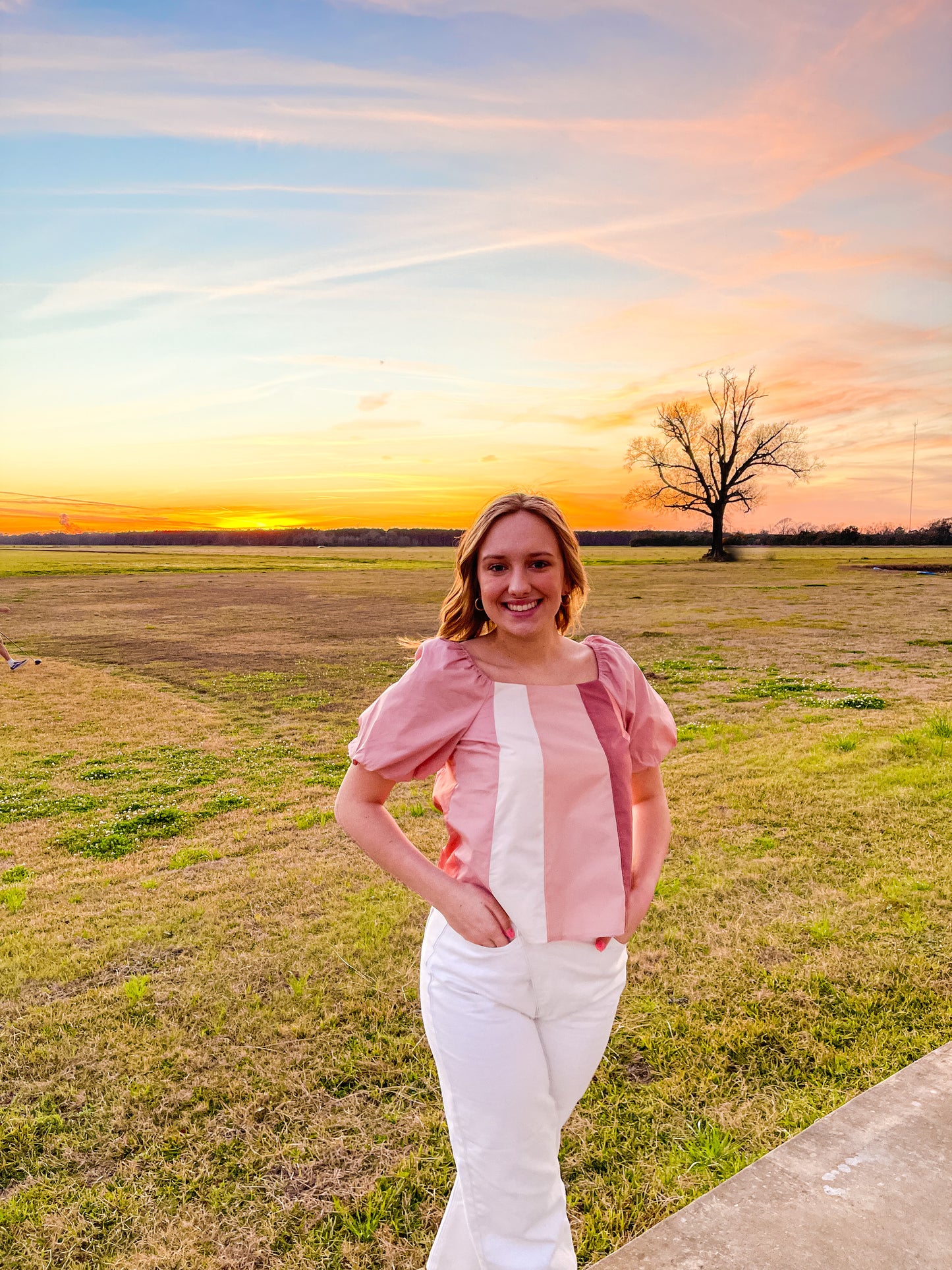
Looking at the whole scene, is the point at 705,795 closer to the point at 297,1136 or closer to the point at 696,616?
the point at 297,1136

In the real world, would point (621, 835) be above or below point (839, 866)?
above

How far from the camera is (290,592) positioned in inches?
1395

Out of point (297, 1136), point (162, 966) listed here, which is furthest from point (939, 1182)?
point (162, 966)

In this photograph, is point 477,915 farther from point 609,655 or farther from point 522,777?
point 609,655

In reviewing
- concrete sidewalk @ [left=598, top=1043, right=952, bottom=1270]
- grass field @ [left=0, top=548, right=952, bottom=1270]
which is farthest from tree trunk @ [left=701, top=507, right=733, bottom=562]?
→ concrete sidewalk @ [left=598, top=1043, right=952, bottom=1270]

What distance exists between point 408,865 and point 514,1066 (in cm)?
51

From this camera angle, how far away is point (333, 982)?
4449mm

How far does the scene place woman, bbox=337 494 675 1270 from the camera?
191 cm

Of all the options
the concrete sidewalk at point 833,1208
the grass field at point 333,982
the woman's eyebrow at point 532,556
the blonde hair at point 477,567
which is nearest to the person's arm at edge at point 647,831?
the blonde hair at point 477,567

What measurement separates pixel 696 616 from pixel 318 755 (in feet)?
53.7

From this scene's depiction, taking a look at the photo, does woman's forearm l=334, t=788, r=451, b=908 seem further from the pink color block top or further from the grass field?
the grass field

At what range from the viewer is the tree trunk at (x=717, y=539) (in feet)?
192

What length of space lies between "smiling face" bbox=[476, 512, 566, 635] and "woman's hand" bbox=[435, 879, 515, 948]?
0.66 metres

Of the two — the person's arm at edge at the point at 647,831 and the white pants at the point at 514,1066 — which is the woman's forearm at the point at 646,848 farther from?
the white pants at the point at 514,1066
